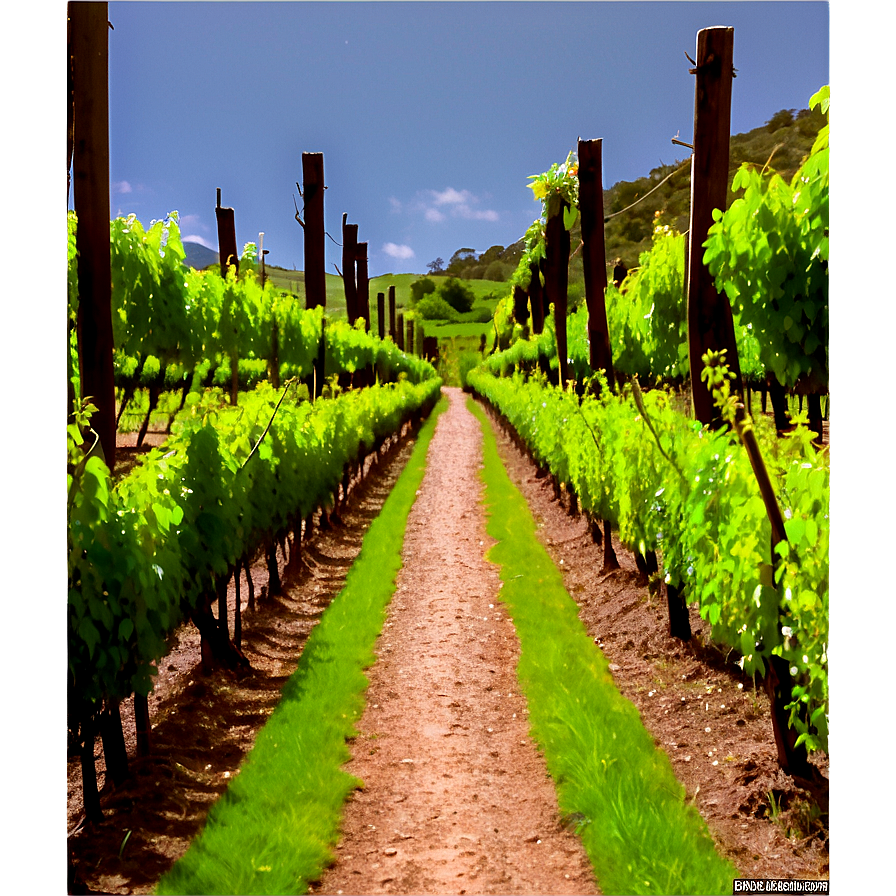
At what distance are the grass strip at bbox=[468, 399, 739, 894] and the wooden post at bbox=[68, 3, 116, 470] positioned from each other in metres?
3.53

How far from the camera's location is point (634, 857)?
11.3 feet

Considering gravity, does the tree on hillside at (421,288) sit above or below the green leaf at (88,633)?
above

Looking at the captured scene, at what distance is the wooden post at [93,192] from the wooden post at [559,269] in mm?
12691

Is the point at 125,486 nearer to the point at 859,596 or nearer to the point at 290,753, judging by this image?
the point at 290,753

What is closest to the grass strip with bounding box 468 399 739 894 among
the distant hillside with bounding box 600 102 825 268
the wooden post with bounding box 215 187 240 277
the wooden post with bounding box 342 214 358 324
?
the wooden post with bounding box 215 187 240 277

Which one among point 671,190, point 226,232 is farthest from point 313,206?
point 671,190

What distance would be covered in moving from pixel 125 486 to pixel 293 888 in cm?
229

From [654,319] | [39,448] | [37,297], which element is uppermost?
[654,319]

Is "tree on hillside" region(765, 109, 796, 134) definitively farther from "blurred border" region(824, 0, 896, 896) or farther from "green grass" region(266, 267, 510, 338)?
"blurred border" region(824, 0, 896, 896)

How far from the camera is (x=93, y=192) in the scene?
4.96 m

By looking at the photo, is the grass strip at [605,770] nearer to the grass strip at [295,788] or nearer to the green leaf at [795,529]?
the grass strip at [295,788]

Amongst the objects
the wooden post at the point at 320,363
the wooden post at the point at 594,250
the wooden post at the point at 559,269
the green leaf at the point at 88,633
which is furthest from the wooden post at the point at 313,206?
the green leaf at the point at 88,633

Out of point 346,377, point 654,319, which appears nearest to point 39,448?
point 654,319

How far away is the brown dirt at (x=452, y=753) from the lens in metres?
3.57
